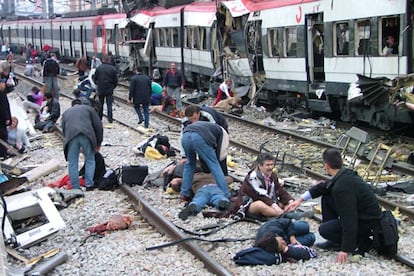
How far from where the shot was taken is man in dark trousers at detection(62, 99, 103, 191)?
9.64 meters

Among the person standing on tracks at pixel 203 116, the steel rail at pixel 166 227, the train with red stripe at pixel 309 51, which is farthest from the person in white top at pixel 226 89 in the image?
the person standing on tracks at pixel 203 116

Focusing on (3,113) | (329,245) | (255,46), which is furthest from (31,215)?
(255,46)

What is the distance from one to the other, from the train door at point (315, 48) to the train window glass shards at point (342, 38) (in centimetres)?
95

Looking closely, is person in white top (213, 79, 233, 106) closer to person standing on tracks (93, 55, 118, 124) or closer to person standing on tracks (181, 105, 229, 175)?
person standing on tracks (93, 55, 118, 124)

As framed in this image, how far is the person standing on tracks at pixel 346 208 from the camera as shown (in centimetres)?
634

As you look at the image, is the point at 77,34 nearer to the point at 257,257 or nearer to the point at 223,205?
the point at 223,205

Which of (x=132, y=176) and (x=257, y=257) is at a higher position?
(x=132, y=176)

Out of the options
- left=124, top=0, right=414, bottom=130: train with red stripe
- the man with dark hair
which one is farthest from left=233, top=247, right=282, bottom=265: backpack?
the man with dark hair

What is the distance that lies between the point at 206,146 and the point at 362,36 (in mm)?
6953

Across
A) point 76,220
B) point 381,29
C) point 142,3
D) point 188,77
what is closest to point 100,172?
point 76,220

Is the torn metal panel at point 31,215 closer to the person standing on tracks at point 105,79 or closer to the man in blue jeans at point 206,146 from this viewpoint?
the man in blue jeans at point 206,146

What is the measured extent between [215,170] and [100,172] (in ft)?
8.58

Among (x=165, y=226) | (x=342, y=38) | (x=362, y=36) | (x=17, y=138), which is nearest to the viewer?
(x=165, y=226)

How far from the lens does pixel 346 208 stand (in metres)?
6.34
